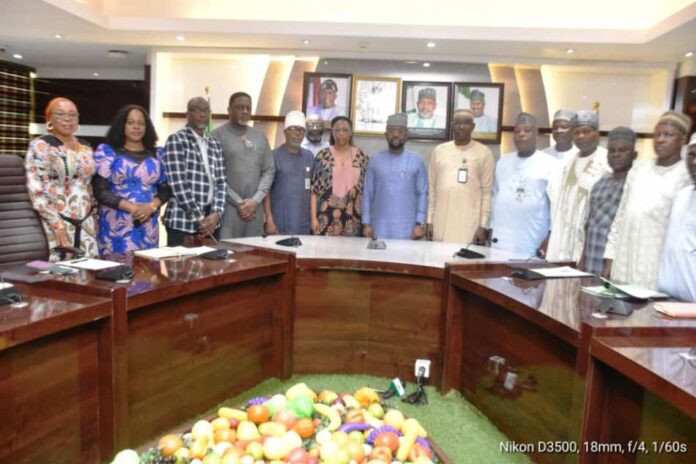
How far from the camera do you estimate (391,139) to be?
361 centimetres

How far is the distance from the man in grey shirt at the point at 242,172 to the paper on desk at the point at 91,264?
141 cm

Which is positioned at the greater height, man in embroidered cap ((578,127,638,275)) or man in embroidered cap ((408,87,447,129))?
man in embroidered cap ((408,87,447,129))

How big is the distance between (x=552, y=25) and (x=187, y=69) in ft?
11.9

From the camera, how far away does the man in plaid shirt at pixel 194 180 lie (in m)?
3.14

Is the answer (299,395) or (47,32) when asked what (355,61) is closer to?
(47,32)

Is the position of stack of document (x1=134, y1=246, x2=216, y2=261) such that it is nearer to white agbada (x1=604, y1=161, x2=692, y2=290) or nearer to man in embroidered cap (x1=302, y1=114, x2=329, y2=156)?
white agbada (x1=604, y1=161, x2=692, y2=290)

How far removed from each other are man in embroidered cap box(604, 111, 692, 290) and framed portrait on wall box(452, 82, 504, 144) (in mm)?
2825

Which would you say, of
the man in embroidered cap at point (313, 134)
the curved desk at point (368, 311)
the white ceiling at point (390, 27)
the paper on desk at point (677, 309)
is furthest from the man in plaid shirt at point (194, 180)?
the paper on desk at point (677, 309)

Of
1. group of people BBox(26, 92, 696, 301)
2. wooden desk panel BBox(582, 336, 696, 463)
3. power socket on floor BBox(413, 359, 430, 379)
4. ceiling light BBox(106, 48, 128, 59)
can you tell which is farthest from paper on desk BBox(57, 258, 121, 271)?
ceiling light BBox(106, 48, 128, 59)

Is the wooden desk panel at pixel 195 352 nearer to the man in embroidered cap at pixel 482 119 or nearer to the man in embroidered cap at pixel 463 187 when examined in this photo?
the man in embroidered cap at pixel 463 187

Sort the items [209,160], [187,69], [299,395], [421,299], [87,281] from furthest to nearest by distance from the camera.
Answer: [187,69], [209,160], [421,299], [87,281], [299,395]

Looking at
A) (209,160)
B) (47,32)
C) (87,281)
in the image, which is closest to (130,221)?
(209,160)

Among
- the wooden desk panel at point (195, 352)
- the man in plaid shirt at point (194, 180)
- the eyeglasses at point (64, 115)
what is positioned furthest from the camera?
the man in plaid shirt at point (194, 180)

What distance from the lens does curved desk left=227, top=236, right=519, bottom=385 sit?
2.53m
